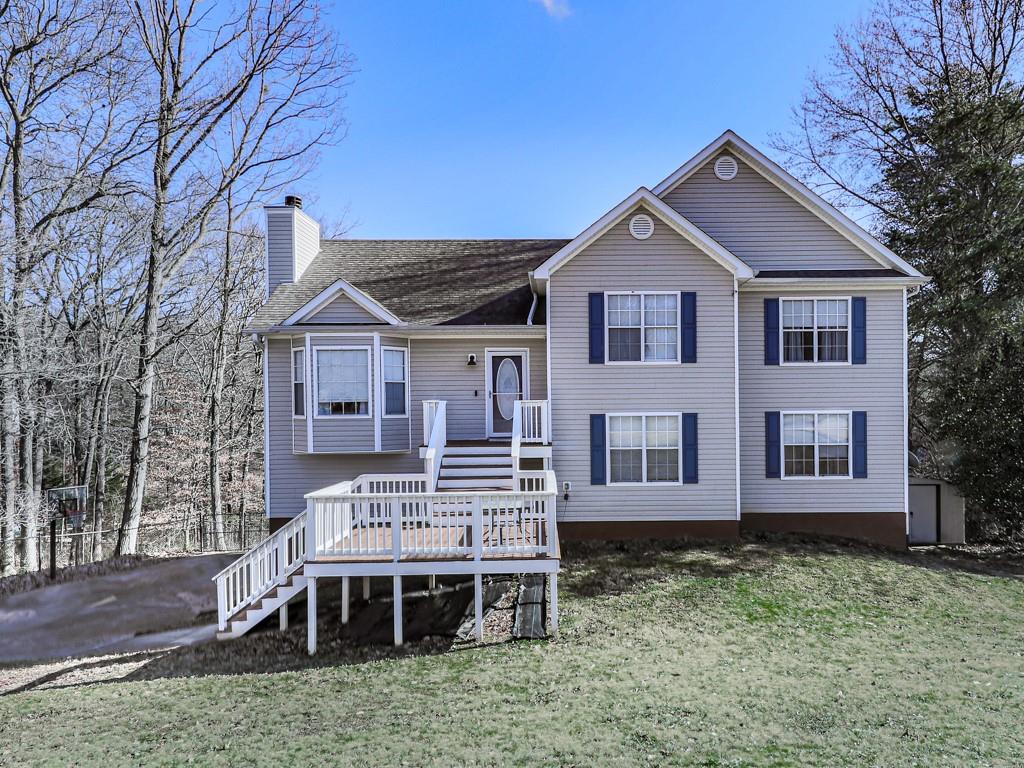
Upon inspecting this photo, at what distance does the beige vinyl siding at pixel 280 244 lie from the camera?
1538 cm

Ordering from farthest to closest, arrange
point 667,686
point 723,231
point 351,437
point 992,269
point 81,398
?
point 81,398 → point 992,269 → point 723,231 → point 351,437 → point 667,686

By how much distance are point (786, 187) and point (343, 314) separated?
1026cm

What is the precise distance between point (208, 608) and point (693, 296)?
1162 centimetres

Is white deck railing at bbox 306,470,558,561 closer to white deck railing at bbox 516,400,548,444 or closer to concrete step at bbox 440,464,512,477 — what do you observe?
concrete step at bbox 440,464,512,477

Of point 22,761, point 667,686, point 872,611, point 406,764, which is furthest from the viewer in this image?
point 872,611

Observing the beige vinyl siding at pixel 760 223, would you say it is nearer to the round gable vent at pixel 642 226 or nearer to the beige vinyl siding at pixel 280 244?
the round gable vent at pixel 642 226

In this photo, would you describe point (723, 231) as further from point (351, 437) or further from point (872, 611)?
point (351, 437)

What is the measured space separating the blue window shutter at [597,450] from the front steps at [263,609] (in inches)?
243

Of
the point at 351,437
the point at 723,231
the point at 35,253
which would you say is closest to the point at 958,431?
the point at 723,231

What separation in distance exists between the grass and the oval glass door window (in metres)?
5.13

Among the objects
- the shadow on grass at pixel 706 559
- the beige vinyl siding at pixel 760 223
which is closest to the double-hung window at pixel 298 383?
the shadow on grass at pixel 706 559

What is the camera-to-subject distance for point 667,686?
6910 mm

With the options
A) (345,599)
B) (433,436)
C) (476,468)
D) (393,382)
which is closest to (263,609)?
(345,599)

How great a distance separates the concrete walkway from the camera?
10.5m
